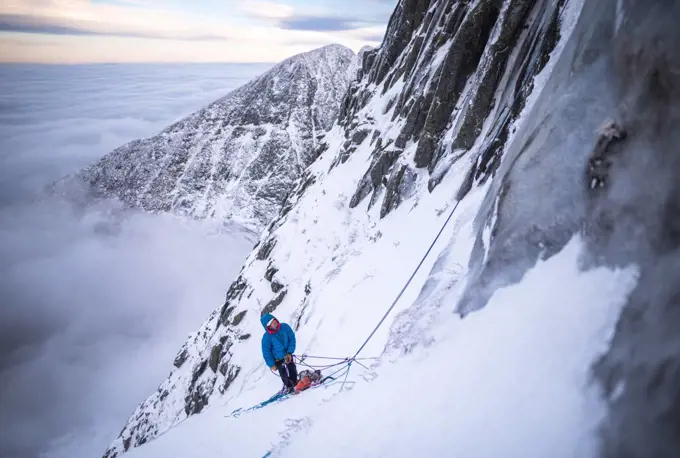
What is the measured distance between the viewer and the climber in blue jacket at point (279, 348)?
8523 millimetres

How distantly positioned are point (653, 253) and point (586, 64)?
3.11 m

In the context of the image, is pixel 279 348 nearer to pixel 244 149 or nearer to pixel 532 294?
pixel 532 294

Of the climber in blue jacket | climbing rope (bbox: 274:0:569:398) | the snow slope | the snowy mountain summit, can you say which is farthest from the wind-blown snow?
the snowy mountain summit

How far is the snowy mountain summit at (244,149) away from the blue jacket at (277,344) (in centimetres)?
9716

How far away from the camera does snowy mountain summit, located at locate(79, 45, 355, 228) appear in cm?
10925

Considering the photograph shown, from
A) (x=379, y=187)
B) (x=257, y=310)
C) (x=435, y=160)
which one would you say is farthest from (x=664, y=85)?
(x=257, y=310)

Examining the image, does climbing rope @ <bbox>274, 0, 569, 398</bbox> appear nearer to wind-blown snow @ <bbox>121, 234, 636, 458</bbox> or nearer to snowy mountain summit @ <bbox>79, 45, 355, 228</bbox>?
wind-blown snow @ <bbox>121, 234, 636, 458</bbox>

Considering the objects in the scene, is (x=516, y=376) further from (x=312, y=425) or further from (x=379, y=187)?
(x=379, y=187)

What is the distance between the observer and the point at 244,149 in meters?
115

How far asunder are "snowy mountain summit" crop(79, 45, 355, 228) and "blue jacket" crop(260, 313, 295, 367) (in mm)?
97156

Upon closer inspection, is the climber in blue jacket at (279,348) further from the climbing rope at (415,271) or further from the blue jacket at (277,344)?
the climbing rope at (415,271)

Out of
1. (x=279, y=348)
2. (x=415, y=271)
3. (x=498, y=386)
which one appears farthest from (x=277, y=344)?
(x=498, y=386)

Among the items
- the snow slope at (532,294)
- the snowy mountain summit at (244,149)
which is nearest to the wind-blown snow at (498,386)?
the snow slope at (532,294)

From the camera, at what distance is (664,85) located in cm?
345
